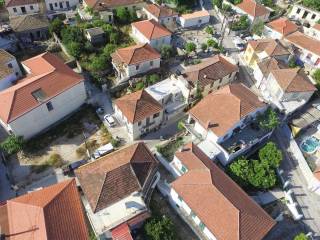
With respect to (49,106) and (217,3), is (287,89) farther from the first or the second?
(49,106)

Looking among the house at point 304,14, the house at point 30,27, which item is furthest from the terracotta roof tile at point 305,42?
the house at point 30,27

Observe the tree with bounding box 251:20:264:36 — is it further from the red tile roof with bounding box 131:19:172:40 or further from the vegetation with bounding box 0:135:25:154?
the vegetation with bounding box 0:135:25:154

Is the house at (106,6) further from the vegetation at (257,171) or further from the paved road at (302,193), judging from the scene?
the paved road at (302,193)

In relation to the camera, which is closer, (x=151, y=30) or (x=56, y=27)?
(x=151, y=30)

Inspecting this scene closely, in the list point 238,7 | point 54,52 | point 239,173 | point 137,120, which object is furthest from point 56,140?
point 238,7

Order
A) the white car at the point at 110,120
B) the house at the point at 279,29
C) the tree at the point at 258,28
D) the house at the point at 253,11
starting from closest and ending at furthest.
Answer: the white car at the point at 110,120
the house at the point at 279,29
the tree at the point at 258,28
the house at the point at 253,11

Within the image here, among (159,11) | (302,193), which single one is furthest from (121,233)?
(159,11)

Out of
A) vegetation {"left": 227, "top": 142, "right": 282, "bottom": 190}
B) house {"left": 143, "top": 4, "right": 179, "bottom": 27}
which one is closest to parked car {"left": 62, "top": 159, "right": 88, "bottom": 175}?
vegetation {"left": 227, "top": 142, "right": 282, "bottom": 190}

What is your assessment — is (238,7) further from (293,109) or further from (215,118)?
(215,118)
